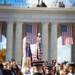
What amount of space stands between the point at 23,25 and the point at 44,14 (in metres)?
4.93

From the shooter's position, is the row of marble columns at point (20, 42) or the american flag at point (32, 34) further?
the row of marble columns at point (20, 42)

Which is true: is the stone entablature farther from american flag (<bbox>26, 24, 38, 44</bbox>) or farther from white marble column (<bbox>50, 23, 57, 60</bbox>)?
american flag (<bbox>26, 24, 38, 44</bbox>)

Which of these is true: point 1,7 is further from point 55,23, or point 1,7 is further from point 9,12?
point 55,23

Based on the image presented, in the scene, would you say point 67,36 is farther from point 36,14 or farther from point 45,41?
point 36,14

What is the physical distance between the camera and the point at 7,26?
53.6m

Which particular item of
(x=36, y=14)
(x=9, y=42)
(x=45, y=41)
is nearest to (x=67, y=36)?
(x=45, y=41)

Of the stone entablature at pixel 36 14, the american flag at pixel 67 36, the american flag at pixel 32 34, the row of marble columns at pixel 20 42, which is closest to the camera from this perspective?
the american flag at pixel 67 36

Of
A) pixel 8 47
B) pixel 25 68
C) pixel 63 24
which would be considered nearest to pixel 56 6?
pixel 63 24

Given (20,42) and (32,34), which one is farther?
(20,42)

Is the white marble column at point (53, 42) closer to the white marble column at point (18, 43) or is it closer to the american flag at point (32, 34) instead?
the american flag at point (32, 34)

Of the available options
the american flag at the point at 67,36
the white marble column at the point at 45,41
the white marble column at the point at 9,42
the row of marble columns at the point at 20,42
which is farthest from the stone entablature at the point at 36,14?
the american flag at the point at 67,36

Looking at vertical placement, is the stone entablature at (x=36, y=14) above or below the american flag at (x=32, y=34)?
above

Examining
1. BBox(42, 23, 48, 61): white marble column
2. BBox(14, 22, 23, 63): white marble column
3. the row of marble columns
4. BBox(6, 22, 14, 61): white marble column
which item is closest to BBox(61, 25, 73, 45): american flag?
the row of marble columns

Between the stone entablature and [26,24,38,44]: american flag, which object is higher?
the stone entablature
